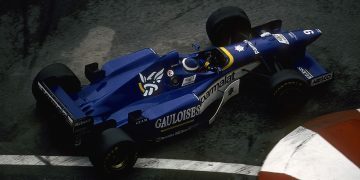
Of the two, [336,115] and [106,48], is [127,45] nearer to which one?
[106,48]

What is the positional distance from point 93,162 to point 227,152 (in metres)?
1.81

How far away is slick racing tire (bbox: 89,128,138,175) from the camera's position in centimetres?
616

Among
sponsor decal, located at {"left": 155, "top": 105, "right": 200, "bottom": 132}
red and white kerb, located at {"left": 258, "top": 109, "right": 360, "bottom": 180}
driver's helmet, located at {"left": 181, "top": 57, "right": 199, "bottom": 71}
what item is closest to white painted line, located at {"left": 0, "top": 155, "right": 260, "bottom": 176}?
sponsor decal, located at {"left": 155, "top": 105, "right": 200, "bottom": 132}

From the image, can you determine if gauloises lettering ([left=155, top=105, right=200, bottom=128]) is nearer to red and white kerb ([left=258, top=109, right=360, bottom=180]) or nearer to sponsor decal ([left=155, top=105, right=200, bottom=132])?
sponsor decal ([left=155, top=105, right=200, bottom=132])

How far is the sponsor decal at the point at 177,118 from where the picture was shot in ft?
22.2

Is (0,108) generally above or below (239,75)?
below

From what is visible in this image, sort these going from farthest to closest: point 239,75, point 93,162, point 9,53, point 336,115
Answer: point 9,53 → point 239,75 → point 93,162 → point 336,115

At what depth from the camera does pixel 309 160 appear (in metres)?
4.57

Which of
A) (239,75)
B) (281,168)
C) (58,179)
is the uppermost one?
(281,168)

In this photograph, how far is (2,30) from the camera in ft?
31.7

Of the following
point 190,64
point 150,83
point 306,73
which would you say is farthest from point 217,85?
point 306,73

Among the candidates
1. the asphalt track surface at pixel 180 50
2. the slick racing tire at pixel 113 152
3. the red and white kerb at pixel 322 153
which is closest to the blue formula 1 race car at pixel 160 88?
the slick racing tire at pixel 113 152

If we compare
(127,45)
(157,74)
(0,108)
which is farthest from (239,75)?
(0,108)

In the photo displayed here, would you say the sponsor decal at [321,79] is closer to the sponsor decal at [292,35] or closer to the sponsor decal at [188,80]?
the sponsor decal at [292,35]
